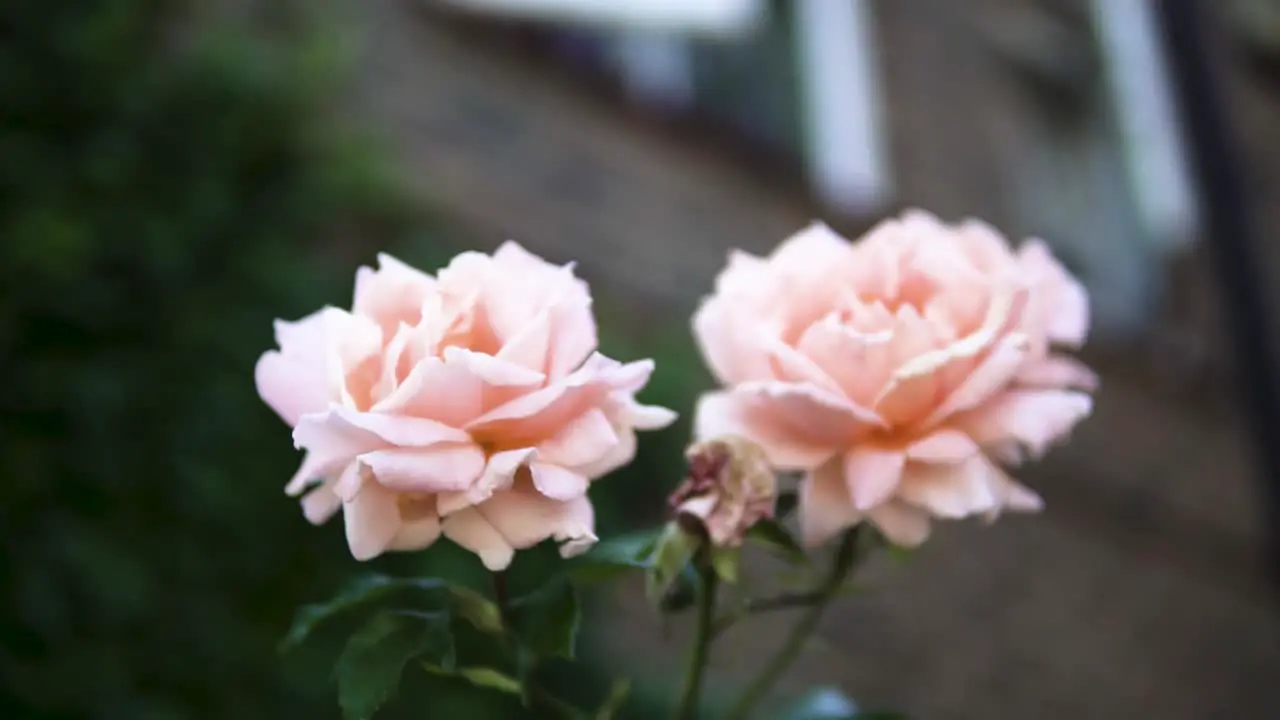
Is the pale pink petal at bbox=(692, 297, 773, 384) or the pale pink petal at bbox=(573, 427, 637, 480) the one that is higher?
the pale pink petal at bbox=(692, 297, 773, 384)

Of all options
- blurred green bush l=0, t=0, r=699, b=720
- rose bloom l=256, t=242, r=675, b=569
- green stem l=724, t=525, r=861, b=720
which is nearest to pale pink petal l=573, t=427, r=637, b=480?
rose bloom l=256, t=242, r=675, b=569

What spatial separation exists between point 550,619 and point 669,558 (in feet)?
0.18

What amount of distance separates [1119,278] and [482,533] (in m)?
2.91

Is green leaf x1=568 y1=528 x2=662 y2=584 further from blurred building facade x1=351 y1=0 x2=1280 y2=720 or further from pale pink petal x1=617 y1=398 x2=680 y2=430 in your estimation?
blurred building facade x1=351 y1=0 x2=1280 y2=720

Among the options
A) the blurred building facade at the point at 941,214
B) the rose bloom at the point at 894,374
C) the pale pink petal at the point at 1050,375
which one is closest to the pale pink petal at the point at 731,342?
the rose bloom at the point at 894,374

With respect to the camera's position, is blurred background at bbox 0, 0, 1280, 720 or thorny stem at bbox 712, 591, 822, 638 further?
blurred background at bbox 0, 0, 1280, 720

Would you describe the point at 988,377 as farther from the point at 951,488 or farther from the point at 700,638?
the point at 700,638

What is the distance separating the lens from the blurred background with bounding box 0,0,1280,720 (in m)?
1.07

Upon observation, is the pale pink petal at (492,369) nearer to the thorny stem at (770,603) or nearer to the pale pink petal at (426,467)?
the pale pink petal at (426,467)

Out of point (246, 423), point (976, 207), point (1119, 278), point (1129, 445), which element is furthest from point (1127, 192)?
point (246, 423)

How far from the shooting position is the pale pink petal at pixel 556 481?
31 cm

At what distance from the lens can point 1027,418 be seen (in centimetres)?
36

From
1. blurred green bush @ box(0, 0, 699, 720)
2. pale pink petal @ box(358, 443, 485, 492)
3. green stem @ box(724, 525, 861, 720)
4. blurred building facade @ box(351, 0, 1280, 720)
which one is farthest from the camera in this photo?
blurred building facade @ box(351, 0, 1280, 720)

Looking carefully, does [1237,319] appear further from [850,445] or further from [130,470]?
[130,470]
